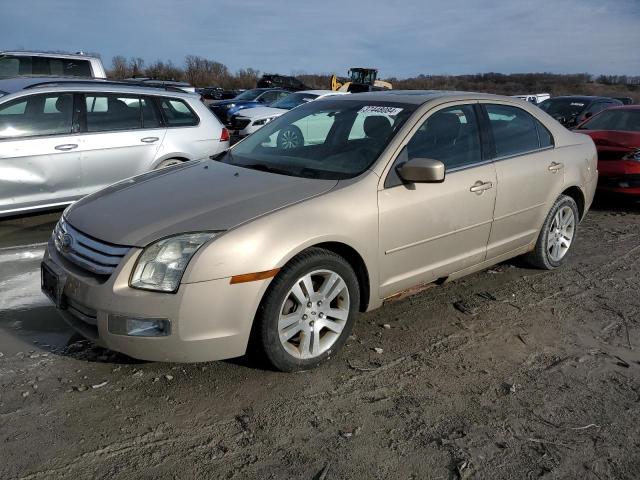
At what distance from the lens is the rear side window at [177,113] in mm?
→ 6953

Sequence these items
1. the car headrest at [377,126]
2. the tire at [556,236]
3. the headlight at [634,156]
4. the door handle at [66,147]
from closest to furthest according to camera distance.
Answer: the car headrest at [377,126], the tire at [556,236], the door handle at [66,147], the headlight at [634,156]

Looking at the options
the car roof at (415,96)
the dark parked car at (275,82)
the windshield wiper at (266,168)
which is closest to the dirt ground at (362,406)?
the windshield wiper at (266,168)

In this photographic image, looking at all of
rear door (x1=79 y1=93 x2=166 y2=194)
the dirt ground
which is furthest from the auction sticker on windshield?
rear door (x1=79 y1=93 x2=166 y2=194)

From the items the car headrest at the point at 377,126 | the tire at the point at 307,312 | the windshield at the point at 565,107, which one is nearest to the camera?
the tire at the point at 307,312

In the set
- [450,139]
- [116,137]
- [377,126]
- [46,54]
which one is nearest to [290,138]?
[377,126]

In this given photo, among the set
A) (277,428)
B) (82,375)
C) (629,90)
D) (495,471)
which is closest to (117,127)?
(82,375)

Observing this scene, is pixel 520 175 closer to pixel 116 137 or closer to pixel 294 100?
pixel 116 137

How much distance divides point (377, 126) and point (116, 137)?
12.2ft

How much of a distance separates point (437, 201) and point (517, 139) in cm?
129

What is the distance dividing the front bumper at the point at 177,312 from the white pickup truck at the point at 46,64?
25.4 feet

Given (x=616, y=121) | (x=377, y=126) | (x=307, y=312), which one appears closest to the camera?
(x=307, y=312)

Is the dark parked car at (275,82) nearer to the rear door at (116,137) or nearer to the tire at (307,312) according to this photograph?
the rear door at (116,137)

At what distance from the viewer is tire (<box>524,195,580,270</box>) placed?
4.89 metres

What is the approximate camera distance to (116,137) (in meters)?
6.39
